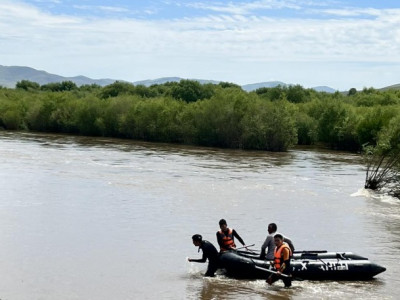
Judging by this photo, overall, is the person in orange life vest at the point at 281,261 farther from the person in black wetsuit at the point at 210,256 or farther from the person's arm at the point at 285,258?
the person in black wetsuit at the point at 210,256

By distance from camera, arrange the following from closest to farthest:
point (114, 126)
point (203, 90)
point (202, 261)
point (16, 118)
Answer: point (202, 261), point (114, 126), point (16, 118), point (203, 90)

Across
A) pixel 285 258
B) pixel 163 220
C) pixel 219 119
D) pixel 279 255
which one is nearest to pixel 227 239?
pixel 279 255

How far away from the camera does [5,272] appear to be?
1955 centimetres

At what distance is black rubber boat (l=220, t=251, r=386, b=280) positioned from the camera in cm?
1922

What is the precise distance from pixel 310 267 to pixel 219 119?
51543 mm

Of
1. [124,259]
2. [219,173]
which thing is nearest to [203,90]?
[219,173]

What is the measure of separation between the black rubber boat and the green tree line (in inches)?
1612

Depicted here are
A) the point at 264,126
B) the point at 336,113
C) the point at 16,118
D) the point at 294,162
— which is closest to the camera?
the point at 294,162

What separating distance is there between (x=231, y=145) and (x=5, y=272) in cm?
5168

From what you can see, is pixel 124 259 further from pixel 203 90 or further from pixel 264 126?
pixel 203 90

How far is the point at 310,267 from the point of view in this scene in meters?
19.4

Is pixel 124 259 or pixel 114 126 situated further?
pixel 114 126

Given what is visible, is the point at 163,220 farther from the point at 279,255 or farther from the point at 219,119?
the point at 219,119

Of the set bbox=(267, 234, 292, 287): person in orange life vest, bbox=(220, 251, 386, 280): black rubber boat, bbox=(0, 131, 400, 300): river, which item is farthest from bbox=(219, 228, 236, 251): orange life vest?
bbox=(267, 234, 292, 287): person in orange life vest
